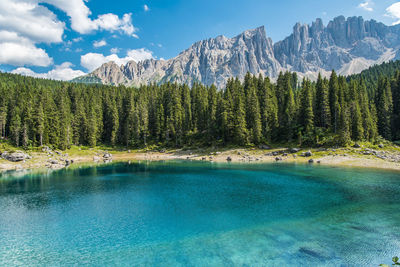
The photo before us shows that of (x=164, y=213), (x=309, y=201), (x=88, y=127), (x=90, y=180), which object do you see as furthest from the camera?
(x=88, y=127)

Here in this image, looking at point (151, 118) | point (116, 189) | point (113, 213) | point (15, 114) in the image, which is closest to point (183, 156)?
point (151, 118)

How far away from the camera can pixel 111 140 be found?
4215 inches

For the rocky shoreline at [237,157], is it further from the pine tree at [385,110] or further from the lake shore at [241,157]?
the pine tree at [385,110]

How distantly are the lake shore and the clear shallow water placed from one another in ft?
53.0

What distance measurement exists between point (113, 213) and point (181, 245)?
12.6 metres

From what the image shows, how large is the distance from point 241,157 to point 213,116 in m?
23.1

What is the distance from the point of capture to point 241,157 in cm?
7794

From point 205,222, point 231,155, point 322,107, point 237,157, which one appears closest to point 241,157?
point 237,157

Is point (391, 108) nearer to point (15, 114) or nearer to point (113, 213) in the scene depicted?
point (113, 213)

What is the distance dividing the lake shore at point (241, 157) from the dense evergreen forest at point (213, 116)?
5.76 meters

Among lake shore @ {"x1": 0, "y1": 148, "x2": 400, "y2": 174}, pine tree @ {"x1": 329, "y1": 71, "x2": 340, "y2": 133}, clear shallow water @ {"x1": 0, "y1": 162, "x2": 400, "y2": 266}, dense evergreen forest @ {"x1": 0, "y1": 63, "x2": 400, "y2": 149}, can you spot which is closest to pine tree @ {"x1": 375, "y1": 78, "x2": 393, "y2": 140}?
dense evergreen forest @ {"x1": 0, "y1": 63, "x2": 400, "y2": 149}

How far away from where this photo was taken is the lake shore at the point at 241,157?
61.6 metres

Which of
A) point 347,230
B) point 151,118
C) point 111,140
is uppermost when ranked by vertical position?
point 151,118

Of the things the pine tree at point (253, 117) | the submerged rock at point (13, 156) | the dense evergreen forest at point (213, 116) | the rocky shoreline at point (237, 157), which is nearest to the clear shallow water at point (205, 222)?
the rocky shoreline at point (237, 157)
